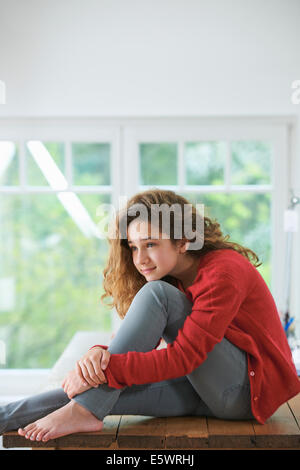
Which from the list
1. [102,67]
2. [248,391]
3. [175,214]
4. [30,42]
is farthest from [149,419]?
[30,42]

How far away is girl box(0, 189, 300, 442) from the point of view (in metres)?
1.57

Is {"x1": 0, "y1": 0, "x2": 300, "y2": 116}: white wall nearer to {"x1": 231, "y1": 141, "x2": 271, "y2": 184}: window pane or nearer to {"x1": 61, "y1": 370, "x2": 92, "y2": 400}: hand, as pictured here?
{"x1": 231, "y1": 141, "x2": 271, "y2": 184}: window pane

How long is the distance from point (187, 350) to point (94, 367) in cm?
27

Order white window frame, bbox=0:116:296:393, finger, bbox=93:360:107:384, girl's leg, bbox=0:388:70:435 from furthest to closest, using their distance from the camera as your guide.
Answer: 1. white window frame, bbox=0:116:296:393
2. girl's leg, bbox=0:388:70:435
3. finger, bbox=93:360:107:384

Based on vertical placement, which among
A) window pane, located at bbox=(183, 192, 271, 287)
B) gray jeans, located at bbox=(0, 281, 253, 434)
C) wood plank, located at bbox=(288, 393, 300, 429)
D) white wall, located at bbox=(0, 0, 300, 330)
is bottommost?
wood plank, located at bbox=(288, 393, 300, 429)

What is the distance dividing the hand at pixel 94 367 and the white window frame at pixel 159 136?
1959 mm

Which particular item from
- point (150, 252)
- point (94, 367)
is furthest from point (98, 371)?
point (150, 252)

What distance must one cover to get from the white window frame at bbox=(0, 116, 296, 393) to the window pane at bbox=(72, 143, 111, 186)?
4 centimetres

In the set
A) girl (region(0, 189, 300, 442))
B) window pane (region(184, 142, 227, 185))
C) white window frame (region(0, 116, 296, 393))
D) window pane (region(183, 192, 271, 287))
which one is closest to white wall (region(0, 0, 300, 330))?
white window frame (region(0, 116, 296, 393))

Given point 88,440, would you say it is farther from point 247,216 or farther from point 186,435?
point 247,216

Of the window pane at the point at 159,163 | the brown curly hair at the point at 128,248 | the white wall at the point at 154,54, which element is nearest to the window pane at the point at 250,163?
the white wall at the point at 154,54

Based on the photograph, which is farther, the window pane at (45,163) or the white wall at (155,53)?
the window pane at (45,163)

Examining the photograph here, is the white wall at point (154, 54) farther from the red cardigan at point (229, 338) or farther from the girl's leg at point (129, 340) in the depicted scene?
the girl's leg at point (129, 340)

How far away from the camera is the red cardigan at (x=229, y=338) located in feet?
5.13
